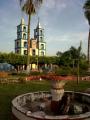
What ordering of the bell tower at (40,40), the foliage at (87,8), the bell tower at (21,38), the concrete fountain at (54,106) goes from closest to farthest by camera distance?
the concrete fountain at (54,106) < the foliage at (87,8) < the bell tower at (21,38) < the bell tower at (40,40)

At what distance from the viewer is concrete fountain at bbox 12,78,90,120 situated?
7.51 m

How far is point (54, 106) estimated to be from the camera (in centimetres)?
945

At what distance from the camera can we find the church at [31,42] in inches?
3393

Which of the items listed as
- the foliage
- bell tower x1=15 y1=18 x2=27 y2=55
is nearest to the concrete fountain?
the foliage

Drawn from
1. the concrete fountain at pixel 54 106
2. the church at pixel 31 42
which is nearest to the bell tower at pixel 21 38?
the church at pixel 31 42

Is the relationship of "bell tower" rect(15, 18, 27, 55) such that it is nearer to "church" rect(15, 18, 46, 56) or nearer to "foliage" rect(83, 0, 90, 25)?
"church" rect(15, 18, 46, 56)

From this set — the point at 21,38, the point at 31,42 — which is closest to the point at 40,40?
the point at 31,42

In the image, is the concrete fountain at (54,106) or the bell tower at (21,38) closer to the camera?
the concrete fountain at (54,106)

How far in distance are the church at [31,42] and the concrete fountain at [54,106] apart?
71290 millimetres

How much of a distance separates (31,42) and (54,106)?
77640 mm

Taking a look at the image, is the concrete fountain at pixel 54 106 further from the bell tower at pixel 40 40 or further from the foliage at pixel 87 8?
the bell tower at pixel 40 40

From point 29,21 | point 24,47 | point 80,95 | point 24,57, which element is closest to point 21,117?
point 80,95

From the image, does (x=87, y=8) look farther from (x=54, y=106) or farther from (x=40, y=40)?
(x=40, y=40)

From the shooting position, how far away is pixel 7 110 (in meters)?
11.3
